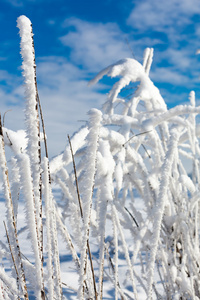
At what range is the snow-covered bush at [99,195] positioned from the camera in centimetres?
41

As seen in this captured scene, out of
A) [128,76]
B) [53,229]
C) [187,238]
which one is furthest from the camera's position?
[128,76]

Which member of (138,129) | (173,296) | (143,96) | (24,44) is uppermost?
(143,96)

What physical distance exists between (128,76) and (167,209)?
467 millimetres

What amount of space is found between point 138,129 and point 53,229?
0.51 m

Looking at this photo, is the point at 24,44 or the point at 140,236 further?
the point at 140,236

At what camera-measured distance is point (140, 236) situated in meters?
0.76

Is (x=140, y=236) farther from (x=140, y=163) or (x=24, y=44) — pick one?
(x=24, y=44)

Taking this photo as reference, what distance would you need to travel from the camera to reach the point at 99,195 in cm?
75

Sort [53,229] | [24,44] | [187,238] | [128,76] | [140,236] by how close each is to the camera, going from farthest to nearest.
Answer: [128,76], [187,238], [140,236], [53,229], [24,44]

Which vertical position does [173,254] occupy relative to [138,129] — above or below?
below

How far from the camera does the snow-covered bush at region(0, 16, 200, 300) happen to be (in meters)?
0.41

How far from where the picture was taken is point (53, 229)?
52 centimetres

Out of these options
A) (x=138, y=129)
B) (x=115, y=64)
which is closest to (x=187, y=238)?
(x=138, y=129)

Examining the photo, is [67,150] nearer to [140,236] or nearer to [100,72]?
[140,236]
